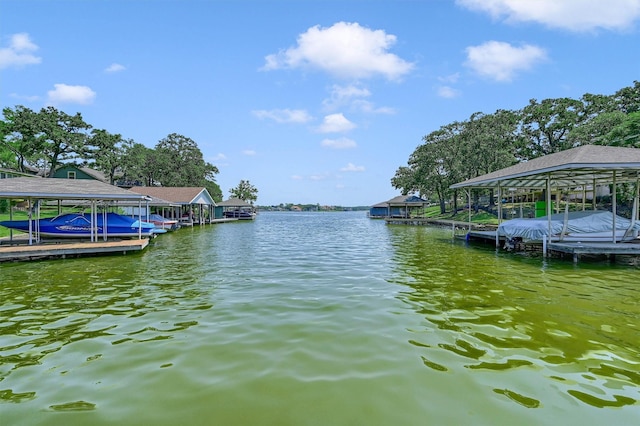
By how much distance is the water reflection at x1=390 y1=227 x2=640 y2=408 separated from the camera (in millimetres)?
3916

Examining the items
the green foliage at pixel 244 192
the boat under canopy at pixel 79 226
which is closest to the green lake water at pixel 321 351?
the boat under canopy at pixel 79 226

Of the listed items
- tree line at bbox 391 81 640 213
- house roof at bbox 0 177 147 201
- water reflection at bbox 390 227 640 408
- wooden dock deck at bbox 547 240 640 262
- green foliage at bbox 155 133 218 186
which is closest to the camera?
water reflection at bbox 390 227 640 408

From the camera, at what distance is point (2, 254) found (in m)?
12.8

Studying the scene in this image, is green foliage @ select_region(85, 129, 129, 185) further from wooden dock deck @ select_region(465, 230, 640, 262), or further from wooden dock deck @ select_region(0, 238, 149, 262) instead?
wooden dock deck @ select_region(465, 230, 640, 262)

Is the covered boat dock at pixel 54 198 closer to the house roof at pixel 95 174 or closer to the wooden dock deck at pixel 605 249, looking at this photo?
the wooden dock deck at pixel 605 249

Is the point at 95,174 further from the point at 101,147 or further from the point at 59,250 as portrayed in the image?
the point at 59,250

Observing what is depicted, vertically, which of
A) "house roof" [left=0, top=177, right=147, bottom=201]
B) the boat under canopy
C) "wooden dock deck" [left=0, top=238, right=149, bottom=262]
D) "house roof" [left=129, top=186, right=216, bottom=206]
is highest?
"house roof" [left=129, top=186, right=216, bottom=206]

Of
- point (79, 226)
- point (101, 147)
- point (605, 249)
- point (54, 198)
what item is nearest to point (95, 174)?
point (101, 147)

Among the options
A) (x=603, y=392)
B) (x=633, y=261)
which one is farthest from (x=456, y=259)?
(x=603, y=392)

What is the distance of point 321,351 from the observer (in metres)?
4.85

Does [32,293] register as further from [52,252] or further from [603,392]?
[603,392]

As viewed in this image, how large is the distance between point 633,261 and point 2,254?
905 inches

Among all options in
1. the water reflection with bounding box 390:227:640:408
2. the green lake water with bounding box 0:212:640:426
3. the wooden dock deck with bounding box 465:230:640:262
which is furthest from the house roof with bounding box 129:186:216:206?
the wooden dock deck with bounding box 465:230:640:262

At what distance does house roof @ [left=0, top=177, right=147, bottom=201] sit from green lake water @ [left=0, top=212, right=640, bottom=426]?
6.04 metres
